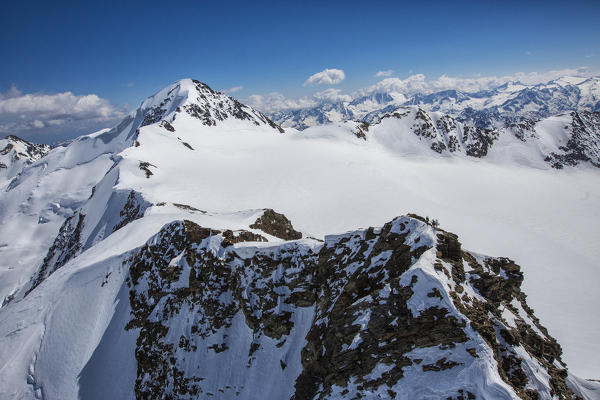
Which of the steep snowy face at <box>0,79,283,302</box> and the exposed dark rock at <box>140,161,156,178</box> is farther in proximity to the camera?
the exposed dark rock at <box>140,161,156,178</box>

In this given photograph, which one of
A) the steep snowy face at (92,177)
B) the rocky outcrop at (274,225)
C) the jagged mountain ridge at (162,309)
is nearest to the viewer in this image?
the jagged mountain ridge at (162,309)

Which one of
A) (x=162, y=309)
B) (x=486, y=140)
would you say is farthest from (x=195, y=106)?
(x=486, y=140)

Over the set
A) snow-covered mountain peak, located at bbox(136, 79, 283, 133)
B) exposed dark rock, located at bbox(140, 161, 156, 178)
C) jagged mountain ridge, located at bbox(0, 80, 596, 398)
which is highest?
snow-covered mountain peak, located at bbox(136, 79, 283, 133)

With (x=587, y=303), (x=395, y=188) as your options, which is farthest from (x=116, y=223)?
(x=587, y=303)

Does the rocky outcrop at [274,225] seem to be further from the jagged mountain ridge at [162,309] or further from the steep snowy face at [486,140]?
the steep snowy face at [486,140]

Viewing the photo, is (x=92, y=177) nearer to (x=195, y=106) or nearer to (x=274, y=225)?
(x=195, y=106)

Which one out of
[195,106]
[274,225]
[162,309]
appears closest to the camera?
[162,309]

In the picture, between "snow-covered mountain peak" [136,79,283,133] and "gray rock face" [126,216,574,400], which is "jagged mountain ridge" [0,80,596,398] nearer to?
"gray rock face" [126,216,574,400]

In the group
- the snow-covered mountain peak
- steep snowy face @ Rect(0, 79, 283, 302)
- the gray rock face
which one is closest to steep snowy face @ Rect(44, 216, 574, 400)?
the gray rock face

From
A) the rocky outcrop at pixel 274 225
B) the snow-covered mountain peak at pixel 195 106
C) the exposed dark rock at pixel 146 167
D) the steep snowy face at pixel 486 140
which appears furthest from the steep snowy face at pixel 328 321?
the snow-covered mountain peak at pixel 195 106
